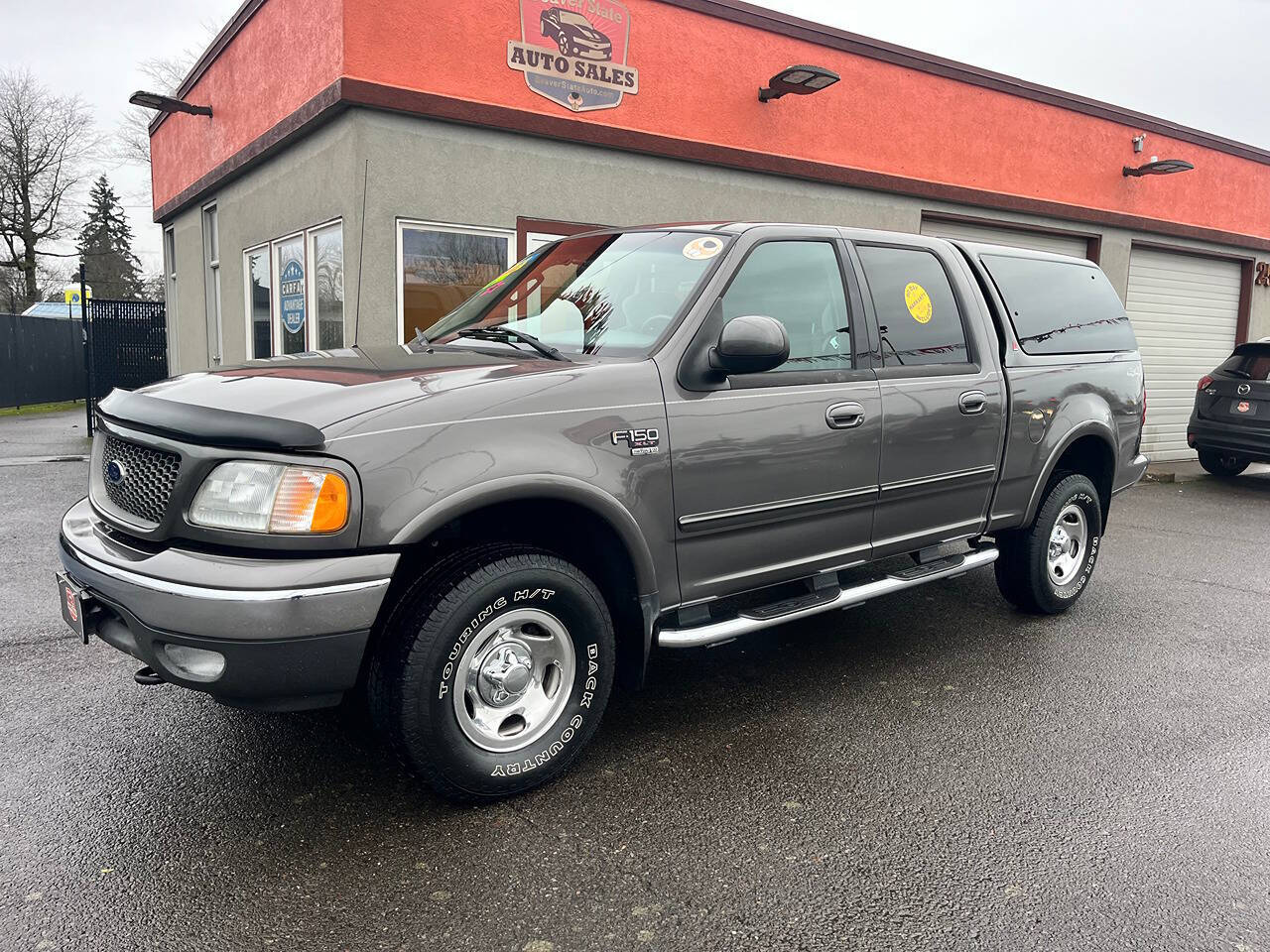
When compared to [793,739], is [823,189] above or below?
above

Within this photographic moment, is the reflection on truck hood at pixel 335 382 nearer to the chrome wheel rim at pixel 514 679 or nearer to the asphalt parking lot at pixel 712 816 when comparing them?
the chrome wheel rim at pixel 514 679

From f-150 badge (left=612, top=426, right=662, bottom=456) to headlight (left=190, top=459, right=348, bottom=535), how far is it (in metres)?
0.96

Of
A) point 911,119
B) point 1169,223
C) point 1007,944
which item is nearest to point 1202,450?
point 1169,223

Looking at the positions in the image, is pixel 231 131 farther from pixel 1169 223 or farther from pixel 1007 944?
pixel 1169 223

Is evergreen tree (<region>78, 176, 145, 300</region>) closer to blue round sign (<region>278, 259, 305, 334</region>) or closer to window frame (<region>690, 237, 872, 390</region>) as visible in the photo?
blue round sign (<region>278, 259, 305, 334</region>)

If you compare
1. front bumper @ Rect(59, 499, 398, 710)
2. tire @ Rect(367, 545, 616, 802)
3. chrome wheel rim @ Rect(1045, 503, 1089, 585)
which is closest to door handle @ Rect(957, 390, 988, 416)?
chrome wheel rim @ Rect(1045, 503, 1089, 585)

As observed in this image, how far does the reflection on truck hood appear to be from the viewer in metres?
2.76

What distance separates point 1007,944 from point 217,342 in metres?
13.0

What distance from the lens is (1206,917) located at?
2564mm

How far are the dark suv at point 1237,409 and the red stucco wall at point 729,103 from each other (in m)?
3.40

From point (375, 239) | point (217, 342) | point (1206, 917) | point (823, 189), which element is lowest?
point (1206, 917)

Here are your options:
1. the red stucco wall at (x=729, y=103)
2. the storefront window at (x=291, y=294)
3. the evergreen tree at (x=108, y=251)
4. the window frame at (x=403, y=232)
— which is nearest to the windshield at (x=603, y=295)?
the window frame at (x=403, y=232)

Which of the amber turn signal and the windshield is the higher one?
the windshield

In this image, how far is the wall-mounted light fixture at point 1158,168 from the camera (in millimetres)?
13344
